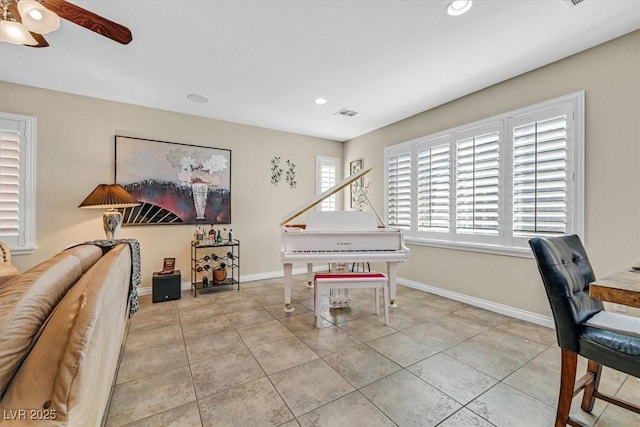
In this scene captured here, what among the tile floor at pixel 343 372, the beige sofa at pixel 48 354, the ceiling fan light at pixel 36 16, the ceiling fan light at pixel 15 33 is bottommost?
the tile floor at pixel 343 372

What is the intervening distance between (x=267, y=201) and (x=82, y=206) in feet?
8.23

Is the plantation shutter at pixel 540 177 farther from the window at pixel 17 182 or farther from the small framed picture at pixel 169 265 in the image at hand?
the window at pixel 17 182

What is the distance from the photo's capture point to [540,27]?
87.4 inches

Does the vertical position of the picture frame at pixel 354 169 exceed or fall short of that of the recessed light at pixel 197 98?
it falls short

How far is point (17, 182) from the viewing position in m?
3.13

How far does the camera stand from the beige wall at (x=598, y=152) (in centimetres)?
229

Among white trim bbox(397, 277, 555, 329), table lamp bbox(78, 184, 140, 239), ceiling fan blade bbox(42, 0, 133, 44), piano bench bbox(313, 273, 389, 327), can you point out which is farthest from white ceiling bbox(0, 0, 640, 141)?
white trim bbox(397, 277, 555, 329)

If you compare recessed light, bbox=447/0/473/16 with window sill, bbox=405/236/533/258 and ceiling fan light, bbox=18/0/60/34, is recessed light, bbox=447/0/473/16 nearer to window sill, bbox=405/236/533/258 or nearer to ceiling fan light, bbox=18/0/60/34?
window sill, bbox=405/236/533/258

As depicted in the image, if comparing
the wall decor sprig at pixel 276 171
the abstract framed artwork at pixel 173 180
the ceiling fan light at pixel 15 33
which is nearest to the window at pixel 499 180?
the wall decor sprig at pixel 276 171

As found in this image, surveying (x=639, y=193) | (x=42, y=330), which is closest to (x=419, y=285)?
(x=639, y=193)

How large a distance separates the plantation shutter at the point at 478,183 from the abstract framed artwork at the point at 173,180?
11.4ft

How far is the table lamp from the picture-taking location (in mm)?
3139

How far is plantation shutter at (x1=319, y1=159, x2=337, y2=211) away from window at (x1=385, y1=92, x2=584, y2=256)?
1645 mm

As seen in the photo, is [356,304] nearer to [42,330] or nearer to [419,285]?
[419,285]
